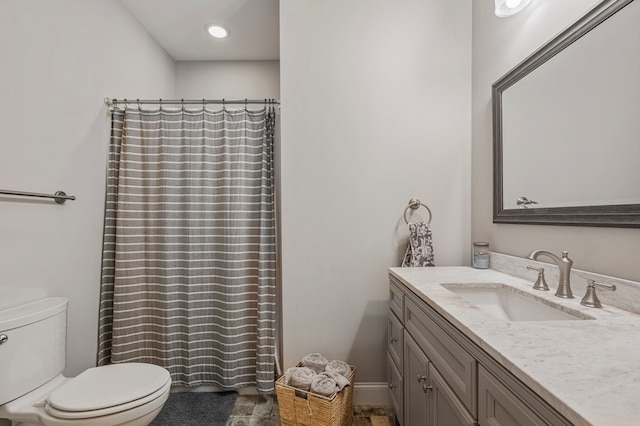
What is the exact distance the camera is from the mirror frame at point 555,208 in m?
0.93

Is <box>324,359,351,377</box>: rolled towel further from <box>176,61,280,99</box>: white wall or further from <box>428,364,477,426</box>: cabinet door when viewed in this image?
<box>176,61,280,99</box>: white wall

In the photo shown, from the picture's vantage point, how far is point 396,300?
1506 mm

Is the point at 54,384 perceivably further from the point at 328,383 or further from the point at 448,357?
the point at 448,357

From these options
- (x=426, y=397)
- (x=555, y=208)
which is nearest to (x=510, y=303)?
(x=555, y=208)

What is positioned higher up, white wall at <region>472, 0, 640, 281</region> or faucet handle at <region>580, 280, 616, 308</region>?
white wall at <region>472, 0, 640, 281</region>

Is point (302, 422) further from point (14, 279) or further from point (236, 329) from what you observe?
point (14, 279)

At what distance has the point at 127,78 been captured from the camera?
2.02 metres

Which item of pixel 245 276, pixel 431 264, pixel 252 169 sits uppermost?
pixel 252 169

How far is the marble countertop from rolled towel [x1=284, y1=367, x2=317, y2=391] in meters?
0.84

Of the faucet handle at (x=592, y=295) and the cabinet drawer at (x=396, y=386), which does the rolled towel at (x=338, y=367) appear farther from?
the faucet handle at (x=592, y=295)

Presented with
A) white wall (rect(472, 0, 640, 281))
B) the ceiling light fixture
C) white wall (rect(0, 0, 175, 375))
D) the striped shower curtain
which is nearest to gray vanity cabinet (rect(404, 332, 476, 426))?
white wall (rect(472, 0, 640, 281))

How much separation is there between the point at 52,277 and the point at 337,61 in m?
2.02

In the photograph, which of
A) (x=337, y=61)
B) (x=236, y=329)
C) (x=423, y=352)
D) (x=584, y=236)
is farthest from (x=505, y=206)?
(x=236, y=329)

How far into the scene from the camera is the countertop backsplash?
891 mm
